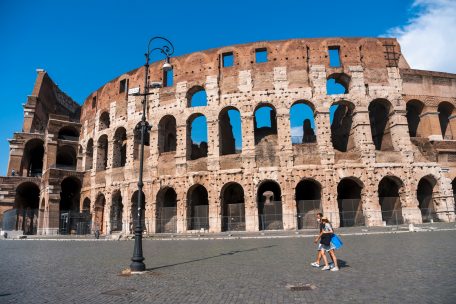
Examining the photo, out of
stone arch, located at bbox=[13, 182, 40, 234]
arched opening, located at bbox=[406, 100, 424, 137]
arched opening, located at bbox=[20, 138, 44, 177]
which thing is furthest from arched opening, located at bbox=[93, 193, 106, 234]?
arched opening, located at bbox=[406, 100, 424, 137]

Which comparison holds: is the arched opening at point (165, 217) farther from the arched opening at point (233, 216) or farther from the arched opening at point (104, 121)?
the arched opening at point (104, 121)

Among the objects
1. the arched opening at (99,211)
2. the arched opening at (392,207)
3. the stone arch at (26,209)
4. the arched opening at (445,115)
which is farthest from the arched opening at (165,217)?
the arched opening at (445,115)

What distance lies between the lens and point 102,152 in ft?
92.9

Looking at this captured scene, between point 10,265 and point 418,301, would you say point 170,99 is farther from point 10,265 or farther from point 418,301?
point 418,301

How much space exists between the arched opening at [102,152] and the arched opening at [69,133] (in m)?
5.54

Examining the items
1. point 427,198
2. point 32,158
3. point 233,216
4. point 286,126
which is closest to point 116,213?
point 233,216

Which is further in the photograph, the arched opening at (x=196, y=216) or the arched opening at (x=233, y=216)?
the arched opening at (x=196, y=216)

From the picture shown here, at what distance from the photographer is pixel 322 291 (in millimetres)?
4789

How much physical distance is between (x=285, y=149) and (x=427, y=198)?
10.7 meters

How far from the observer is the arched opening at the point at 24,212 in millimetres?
26086

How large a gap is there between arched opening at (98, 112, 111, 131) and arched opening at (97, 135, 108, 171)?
100cm

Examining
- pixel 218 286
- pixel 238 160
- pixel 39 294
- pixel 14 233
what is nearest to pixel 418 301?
pixel 218 286

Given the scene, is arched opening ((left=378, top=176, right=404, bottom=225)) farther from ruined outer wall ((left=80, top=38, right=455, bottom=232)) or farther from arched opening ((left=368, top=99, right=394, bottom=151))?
arched opening ((left=368, top=99, right=394, bottom=151))

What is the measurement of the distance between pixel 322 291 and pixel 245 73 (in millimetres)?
19329
